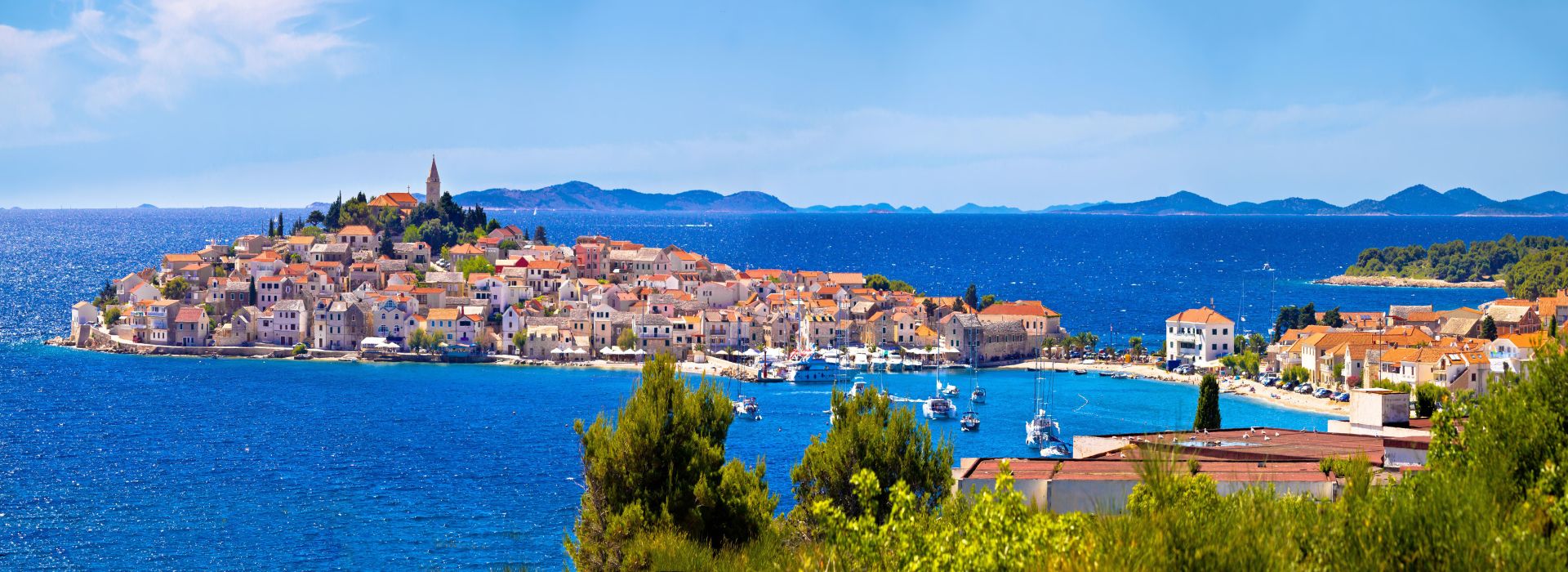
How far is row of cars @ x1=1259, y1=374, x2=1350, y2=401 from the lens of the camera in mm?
41219

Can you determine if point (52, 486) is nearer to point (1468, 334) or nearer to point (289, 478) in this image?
point (289, 478)

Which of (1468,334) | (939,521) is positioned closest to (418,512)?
(939,521)

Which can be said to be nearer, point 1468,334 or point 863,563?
point 863,563

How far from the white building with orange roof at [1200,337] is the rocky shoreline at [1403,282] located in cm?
4708

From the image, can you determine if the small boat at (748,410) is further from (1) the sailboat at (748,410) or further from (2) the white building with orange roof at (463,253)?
(2) the white building with orange roof at (463,253)

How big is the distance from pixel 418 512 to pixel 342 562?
405cm

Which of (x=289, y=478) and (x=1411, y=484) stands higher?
(x=1411, y=484)

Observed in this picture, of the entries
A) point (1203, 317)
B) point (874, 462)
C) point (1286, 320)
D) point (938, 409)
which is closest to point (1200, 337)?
point (1203, 317)

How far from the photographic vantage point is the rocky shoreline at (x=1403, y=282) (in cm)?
9086

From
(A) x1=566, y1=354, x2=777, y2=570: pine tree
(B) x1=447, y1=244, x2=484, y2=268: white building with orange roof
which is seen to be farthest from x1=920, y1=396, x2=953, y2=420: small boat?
(B) x1=447, y1=244, x2=484, y2=268: white building with orange roof

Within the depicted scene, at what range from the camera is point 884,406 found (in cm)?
1343

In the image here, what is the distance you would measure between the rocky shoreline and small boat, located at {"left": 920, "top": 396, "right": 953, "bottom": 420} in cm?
6092

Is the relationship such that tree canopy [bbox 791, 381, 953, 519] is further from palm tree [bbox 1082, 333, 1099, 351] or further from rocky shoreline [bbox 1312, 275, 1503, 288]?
rocky shoreline [bbox 1312, 275, 1503, 288]

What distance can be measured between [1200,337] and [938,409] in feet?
45.3
